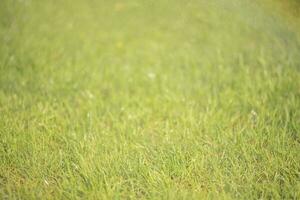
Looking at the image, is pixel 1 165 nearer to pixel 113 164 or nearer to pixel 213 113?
pixel 113 164

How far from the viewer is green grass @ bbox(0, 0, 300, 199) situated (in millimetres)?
2951

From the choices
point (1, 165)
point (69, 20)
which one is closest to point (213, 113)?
point (1, 165)

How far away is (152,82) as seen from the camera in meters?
4.54

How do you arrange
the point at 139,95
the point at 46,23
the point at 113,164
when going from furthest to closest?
1. the point at 46,23
2. the point at 139,95
3. the point at 113,164

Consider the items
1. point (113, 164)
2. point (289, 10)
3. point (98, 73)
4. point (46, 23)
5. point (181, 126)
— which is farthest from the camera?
point (46, 23)

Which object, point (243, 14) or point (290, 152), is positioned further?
point (243, 14)

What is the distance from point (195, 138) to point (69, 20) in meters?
2.93

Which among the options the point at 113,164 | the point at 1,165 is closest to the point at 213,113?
the point at 113,164

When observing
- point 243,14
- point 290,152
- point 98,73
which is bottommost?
point 98,73

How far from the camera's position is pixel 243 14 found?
434cm

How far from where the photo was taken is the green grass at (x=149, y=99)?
2.95 m

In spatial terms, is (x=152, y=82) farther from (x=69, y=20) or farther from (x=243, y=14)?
(x=69, y=20)

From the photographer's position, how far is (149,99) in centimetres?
417

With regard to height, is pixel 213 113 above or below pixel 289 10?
below
